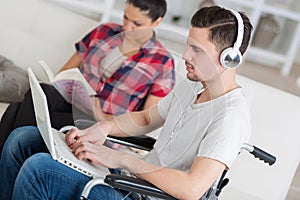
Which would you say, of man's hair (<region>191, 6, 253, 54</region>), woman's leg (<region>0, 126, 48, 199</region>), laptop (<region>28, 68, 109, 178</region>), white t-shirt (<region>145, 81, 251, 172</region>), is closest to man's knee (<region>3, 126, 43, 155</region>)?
woman's leg (<region>0, 126, 48, 199</region>)

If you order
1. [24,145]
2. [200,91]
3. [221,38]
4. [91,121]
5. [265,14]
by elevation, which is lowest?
[24,145]

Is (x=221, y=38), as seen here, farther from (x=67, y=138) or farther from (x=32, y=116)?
(x=32, y=116)

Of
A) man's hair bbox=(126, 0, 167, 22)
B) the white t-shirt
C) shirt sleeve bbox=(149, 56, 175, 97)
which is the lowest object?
the white t-shirt

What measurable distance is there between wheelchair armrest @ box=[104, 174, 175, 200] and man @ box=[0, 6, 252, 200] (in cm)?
2

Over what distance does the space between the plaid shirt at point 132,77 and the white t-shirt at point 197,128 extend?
340 millimetres

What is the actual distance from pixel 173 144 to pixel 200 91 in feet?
0.61

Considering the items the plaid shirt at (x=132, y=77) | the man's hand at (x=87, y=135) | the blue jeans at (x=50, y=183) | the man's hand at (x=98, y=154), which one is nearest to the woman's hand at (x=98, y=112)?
the plaid shirt at (x=132, y=77)

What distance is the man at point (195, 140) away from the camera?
1716mm

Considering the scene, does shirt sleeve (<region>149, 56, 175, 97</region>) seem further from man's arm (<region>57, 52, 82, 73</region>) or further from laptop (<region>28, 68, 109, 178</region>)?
laptop (<region>28, 68, 109, 178</region>)

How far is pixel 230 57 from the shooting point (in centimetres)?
175

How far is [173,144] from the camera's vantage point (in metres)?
1.91

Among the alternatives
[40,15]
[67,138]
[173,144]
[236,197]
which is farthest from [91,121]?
[40,15]

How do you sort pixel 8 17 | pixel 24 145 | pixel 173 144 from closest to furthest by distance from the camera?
pixel 173 144 < pixel 24 145 < pixel 8 17

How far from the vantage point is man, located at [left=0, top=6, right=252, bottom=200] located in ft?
5.63
